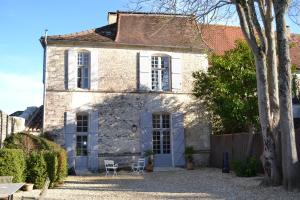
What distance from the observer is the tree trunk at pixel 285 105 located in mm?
10719

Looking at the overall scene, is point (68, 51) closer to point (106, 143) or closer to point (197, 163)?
point (106, 143)

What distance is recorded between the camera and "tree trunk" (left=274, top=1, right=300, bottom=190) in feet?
35.2

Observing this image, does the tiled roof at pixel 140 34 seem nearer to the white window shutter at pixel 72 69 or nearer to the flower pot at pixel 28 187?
the white window shutter at pixel 72 69

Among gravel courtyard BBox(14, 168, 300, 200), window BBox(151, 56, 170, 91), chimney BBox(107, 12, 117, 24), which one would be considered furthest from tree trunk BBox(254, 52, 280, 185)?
chimney BBox(107, 12, 117, 24)

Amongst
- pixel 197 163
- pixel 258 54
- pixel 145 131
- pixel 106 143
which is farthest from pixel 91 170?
pixel 258 54

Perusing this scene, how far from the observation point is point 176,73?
1938cm

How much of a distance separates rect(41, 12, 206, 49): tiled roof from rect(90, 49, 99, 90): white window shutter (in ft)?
1.96

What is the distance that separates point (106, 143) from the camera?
1836cm

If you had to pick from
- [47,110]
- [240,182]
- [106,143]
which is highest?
[47,110]

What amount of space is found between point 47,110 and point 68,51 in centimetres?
261

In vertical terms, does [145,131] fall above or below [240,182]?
above

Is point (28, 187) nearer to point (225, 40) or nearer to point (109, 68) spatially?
point (109, 68)

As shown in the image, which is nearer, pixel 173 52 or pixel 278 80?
pixel 278 80

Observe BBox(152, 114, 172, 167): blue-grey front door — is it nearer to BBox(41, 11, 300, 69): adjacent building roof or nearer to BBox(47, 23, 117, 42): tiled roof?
BBox(41, 11, 300, 69): adjacent building roof
